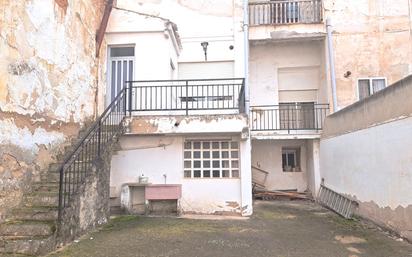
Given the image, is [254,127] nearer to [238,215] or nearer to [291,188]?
[291,188]

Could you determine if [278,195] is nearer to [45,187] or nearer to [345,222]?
[345,222]

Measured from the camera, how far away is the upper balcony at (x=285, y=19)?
13.7 metres

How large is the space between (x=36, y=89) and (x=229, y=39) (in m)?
8.11

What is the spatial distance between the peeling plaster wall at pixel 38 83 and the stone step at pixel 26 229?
0.39 meters

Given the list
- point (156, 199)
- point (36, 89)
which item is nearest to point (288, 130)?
point (156, 199)

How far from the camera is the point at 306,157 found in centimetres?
1439

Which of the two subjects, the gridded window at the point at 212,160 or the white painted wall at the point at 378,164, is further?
the gridded window at the point at 212,160

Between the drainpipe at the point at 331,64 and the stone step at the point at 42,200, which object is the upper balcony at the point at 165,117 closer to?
the stone step at the point at 42,200

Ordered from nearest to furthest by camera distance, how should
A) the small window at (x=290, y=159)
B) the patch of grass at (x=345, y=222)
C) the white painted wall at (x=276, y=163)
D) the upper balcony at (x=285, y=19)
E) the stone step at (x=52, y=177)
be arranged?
1. the stone step at (x=52, y=177)
2. the patch of grass at (x=345, y=222)
3. the upper balcony at (x=285, y=19)
4. the white painted wall at (x=276, y=163)
5. the small window at (x=290, y=159)

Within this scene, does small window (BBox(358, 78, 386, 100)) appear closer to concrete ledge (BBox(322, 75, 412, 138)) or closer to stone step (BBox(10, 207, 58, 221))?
concrete ledge (BBox(322, 75, 412, 138))

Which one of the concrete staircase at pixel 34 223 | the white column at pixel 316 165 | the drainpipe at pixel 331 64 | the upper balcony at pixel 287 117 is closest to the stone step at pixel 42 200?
the concrete staircase at pixel 34 223

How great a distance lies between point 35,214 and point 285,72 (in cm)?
1204

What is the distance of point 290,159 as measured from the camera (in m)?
14.9

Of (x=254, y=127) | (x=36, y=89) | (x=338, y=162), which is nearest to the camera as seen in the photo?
(x=36, y=89)
